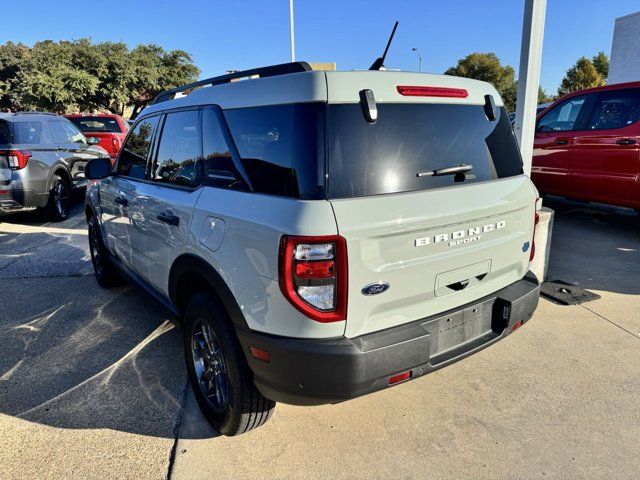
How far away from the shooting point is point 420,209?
6.85 ft

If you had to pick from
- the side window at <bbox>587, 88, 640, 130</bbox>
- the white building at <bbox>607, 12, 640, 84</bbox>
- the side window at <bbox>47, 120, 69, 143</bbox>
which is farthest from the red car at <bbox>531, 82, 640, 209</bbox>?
the white building at <bbox>607, 12, 640, 84</bbox>

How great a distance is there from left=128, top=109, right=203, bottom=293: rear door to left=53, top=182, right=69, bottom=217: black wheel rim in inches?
213

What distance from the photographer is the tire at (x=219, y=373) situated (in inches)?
88.8

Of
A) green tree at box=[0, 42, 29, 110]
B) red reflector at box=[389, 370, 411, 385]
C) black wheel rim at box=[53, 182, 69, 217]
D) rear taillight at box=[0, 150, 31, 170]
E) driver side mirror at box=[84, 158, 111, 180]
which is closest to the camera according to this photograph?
red reflector at box=[389, 370, 411, 385]

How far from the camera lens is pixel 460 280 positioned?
7.57 ft

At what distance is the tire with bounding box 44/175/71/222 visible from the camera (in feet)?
25.7

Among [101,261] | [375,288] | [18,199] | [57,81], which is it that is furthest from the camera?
[57,81]

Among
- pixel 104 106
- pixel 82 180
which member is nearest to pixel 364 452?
pixel 82 180

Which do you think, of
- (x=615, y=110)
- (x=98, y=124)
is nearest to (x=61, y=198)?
(x=98, y=124)

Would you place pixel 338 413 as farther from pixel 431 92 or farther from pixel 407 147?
pixel 431 92

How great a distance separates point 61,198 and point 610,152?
856cm

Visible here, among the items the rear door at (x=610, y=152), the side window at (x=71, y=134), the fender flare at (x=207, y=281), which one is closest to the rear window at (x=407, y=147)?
the fender flare at (x=207, y=281)

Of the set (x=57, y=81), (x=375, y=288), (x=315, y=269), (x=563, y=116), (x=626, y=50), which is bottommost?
(x=375, y=288)

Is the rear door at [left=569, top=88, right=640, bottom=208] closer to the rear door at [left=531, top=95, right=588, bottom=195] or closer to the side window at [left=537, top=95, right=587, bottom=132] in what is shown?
the rear door at [left=531, top=95, right=588, bottom=195]
